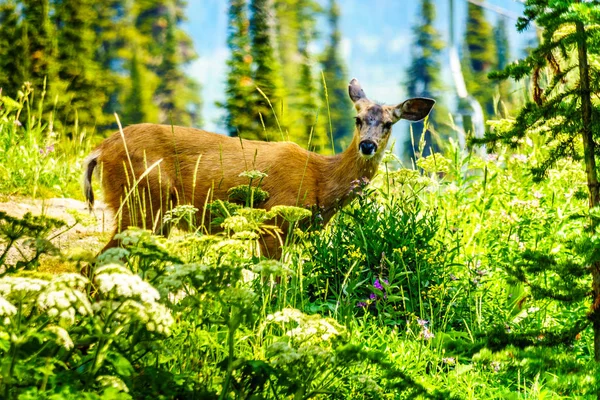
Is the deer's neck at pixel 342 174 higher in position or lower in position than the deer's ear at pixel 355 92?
lower

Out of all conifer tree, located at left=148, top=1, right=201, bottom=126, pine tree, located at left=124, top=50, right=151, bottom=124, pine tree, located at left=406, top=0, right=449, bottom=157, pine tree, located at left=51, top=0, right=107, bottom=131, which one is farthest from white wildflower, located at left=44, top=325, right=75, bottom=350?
pine tree, located at left=406, top=0, right=449, bottom=157

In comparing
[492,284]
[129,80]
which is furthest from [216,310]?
[129,80]

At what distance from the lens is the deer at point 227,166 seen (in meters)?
6.25

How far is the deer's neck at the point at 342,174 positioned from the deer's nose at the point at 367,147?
0.65 ft

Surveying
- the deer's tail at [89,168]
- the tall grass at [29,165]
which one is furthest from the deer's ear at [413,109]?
the tall grass at [29,165]

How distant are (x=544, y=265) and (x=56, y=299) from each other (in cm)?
180

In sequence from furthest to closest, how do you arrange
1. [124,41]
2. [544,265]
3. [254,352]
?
[124,41] < [254,352] < [544,265]

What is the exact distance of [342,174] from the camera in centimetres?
645

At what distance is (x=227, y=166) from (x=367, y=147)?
1.11m

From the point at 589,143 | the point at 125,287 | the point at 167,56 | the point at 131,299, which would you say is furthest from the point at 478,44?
the point at 125,287

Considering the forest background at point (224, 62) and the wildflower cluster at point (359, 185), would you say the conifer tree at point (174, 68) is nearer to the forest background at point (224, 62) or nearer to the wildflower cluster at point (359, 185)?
the forest background at point (224, 62)

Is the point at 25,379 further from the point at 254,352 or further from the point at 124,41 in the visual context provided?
the point at 124,41

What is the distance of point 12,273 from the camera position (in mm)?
3154

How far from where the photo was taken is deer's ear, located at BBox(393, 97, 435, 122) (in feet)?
21.3
